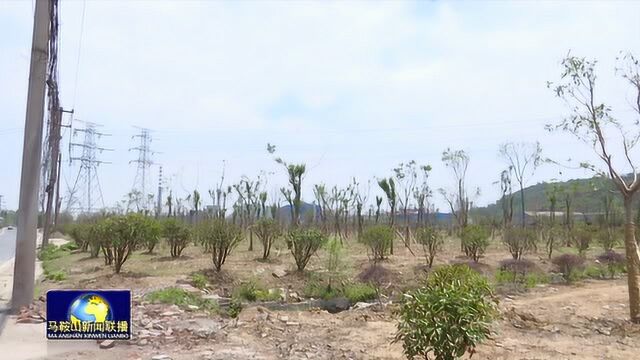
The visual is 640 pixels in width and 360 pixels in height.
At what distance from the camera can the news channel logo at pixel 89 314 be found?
630 cm

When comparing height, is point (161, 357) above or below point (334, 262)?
below

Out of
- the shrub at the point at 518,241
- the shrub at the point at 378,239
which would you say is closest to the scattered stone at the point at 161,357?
the shrub at the point at 378,239

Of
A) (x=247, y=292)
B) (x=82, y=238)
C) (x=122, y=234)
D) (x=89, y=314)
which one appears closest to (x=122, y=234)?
(x=122, y=234)

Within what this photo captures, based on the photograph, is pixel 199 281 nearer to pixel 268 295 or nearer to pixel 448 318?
pixel 268 295

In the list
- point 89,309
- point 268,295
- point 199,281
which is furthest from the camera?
point 199,281

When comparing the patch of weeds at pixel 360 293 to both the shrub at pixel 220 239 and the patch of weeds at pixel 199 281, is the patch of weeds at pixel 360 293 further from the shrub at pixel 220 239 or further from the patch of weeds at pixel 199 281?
the shrub at pixel 220 239

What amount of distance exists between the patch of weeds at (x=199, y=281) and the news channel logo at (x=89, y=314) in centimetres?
581

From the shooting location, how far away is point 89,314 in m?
6.34

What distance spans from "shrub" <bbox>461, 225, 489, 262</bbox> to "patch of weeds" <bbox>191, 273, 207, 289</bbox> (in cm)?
871

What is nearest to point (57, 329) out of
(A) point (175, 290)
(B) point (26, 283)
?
(B) point (26, 283)

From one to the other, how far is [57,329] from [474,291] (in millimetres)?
4789

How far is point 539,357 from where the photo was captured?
259 inches

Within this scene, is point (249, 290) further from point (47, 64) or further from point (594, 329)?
point (594, 329)

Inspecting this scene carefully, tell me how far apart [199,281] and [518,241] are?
36.7ft
